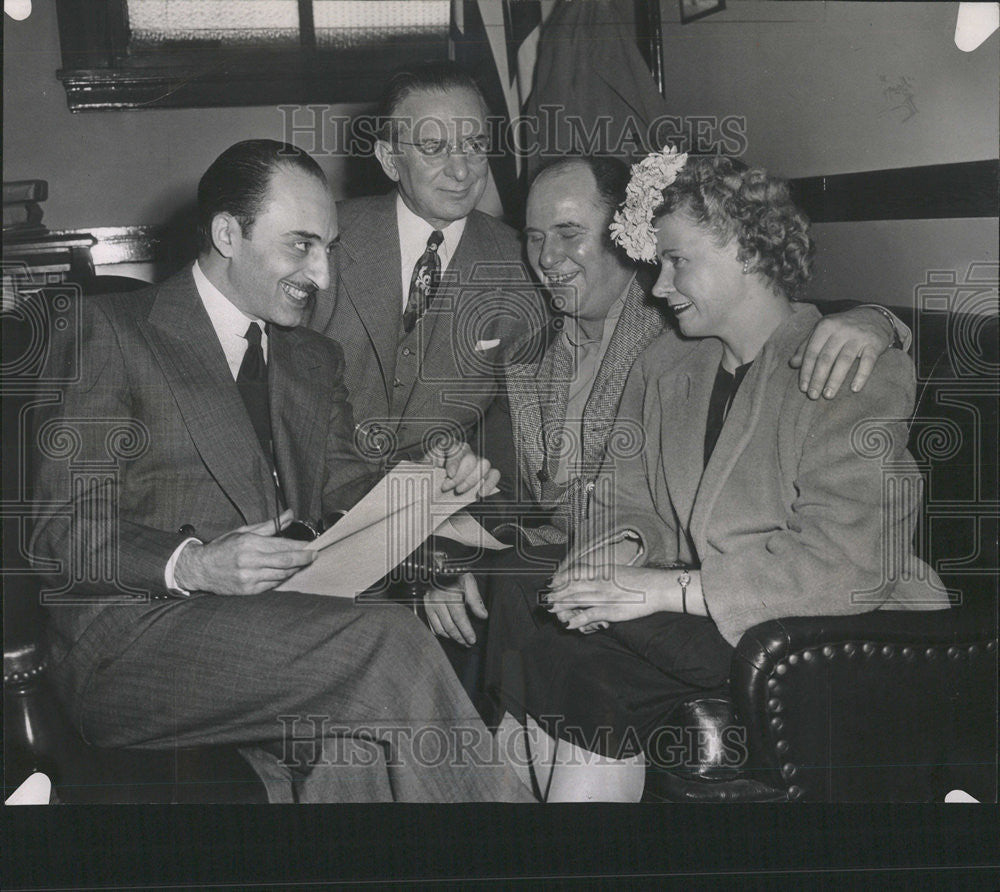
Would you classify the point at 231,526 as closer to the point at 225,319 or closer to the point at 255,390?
the point at 255,390

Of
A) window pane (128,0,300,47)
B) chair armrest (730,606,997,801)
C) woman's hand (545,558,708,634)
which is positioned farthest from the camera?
window pane (128,0,300,47)

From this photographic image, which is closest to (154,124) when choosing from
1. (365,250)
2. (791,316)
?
(365,250)

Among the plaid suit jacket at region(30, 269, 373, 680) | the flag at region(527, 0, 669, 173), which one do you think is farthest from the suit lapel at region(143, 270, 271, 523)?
the flag at region(527, 0, 669, 173)

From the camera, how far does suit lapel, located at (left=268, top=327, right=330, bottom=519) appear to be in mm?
3127

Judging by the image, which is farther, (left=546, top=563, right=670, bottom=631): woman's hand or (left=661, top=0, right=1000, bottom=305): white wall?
(left=661, top=0, right=1000, bottom=305): white wall

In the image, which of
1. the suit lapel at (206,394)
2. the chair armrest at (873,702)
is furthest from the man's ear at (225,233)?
the chair armrest at (873,702)

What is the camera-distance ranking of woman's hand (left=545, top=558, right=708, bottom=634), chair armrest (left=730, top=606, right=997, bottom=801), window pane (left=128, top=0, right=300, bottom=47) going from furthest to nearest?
window pane (left=128, top=0, right=300, bottom=47) → woman's hand (left=545, top=558, right=708, bottom=634) → chair armrest (left=730, top=606, right=997, bottom=801)

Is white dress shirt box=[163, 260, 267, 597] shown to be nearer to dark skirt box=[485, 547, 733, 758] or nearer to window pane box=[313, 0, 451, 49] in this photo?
window pane box=[313, 0, 451, 49]

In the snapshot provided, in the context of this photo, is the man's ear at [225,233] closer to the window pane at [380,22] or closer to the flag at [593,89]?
the window pane at [380,22]

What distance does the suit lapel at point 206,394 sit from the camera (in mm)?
3084

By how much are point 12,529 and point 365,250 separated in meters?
1.20

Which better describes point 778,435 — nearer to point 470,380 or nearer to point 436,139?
point 470,380

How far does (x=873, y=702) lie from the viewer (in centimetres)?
313

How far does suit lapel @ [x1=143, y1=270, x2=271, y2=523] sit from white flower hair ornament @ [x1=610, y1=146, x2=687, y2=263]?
1.09 metres
